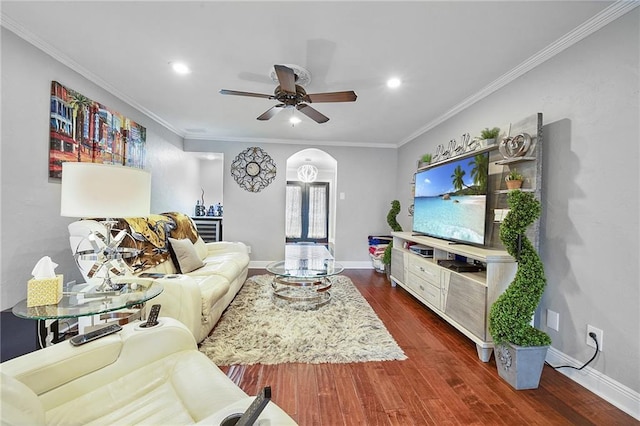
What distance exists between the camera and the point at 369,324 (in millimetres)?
2738

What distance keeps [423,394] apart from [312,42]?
2608 millimetres

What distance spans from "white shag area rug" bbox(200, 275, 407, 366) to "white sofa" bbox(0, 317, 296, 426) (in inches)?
39.8

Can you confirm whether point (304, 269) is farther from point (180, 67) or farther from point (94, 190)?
point (180, 67)

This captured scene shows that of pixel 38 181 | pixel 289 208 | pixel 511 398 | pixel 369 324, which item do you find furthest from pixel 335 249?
pixel 38 181

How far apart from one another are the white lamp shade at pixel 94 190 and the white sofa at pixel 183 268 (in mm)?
466

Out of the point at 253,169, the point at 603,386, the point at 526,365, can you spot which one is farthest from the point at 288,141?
the point at 603,386

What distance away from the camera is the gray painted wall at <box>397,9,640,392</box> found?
1652mm

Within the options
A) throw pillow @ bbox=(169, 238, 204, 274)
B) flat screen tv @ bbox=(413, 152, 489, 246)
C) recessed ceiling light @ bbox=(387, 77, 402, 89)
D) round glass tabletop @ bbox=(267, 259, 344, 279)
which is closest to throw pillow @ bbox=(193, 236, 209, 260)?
throw pillow @ bbox=(169, 238, 204, 274)

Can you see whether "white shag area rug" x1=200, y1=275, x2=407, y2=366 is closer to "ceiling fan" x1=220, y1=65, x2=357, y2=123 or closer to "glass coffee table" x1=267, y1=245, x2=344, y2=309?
"glass coffee table" x1=267, y1=245, x2=344, y2=309

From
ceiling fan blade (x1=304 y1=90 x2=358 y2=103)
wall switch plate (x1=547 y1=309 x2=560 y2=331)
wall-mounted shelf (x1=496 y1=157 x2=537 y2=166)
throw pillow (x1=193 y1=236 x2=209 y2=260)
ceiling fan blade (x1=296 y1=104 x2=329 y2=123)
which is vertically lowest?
wall switch plate (x1=547 y1=309 x2=560 y2=331)

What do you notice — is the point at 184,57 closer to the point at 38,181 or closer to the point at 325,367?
the point at 38,181

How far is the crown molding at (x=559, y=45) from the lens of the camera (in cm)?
169

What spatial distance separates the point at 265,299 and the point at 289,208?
16.8ft

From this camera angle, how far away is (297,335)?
8.11ft
